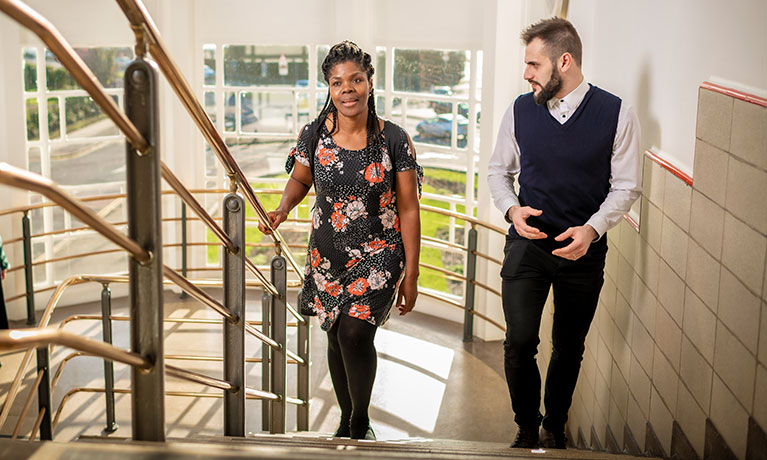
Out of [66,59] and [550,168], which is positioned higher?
[66,59]

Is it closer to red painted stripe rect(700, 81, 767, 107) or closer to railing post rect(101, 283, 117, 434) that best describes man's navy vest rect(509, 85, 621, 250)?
red painted stripe rect(700, 81, 767, 107)

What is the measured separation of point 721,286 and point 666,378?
1.73ft

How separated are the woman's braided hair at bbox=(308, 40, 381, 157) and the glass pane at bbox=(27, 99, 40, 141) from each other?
3.74 metres

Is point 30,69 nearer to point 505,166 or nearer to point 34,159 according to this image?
point 34,159

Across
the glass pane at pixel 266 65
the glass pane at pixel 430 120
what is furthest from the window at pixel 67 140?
the glass pane at pixel 430 120

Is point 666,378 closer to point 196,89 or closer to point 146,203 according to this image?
point 146,203

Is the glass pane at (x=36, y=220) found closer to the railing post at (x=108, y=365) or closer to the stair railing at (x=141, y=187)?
the railing post at (x=108, y=365)

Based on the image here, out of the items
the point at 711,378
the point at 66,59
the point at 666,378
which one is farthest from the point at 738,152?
the point at 66,59

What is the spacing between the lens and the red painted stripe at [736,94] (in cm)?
168

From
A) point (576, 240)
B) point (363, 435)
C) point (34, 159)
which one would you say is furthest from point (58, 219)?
point (576, 240)

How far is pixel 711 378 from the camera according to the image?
1.94m

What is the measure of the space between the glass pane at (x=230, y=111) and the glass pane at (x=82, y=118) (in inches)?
33.1

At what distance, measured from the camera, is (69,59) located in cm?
95

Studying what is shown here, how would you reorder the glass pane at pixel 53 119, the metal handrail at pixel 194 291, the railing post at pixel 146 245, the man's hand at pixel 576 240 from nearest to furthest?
the railing post at pixel 146 245
the metal handrail at pixel 194 291
the man's hand at pixel 576 240
the glass pane at pixel 53 119
